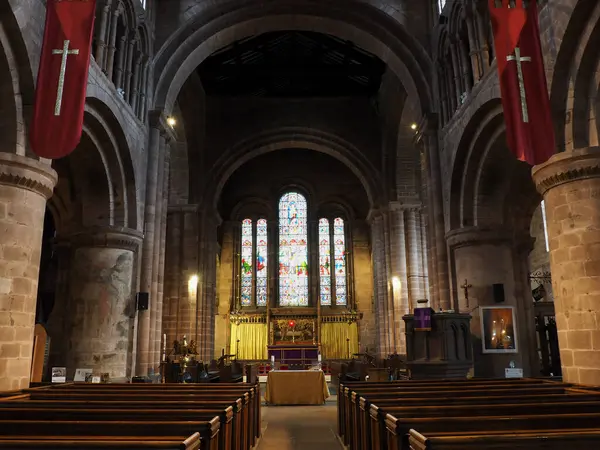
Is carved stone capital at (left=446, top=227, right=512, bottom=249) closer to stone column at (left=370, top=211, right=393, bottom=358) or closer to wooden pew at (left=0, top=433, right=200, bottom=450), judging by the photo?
stone column at (left=370, top=211, right=393, bottom=358)

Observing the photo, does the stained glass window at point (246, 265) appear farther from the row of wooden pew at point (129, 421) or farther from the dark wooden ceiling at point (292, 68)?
the row of wooden pew at point (129, 421)

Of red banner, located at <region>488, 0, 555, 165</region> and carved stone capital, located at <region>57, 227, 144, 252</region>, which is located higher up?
red banner, located at <region>488, 0, 555, 165</region>

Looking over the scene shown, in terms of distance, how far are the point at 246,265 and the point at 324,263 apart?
3.96m

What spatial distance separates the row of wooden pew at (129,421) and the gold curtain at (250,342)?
18075 mm

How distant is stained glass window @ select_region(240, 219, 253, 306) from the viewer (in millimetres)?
26219

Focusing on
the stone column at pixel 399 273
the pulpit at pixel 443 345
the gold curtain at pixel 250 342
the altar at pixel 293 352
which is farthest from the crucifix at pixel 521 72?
the gold curtain at pixel 250 342

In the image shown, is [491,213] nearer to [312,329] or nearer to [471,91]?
[471,91]

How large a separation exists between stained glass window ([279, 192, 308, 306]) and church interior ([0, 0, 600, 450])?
0.37 feet

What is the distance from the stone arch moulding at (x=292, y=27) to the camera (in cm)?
1471

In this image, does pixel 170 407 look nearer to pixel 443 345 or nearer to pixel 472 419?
pixel 472 419

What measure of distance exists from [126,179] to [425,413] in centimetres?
993

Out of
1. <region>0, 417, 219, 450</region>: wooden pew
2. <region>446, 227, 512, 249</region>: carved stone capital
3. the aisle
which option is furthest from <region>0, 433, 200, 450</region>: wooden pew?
<region>446, 227, 512, 249</region>: carved stone capital

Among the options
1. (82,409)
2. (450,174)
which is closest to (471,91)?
(450,174)

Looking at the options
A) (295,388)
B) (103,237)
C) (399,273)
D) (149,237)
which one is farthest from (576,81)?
(399,273)
